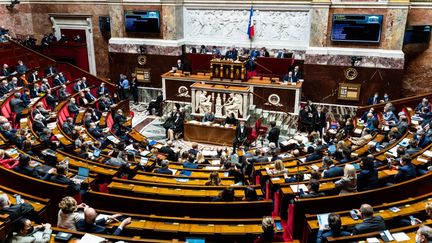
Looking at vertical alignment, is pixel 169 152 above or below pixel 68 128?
below

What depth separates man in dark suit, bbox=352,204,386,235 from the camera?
4980mm

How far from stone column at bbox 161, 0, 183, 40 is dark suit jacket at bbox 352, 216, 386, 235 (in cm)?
1363

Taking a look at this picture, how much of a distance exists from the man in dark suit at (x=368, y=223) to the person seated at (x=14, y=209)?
15.4ft

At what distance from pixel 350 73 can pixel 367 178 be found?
375 inches

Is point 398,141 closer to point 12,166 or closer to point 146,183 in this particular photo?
point 146,183

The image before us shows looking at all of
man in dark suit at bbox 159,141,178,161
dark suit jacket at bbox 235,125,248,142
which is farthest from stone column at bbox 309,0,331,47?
man in dark suit at bbox 159,141,178,161

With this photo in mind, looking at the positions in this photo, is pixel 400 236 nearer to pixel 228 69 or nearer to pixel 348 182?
pixel 348 182

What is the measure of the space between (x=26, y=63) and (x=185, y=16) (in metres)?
7.52

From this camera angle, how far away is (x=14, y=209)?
524cm

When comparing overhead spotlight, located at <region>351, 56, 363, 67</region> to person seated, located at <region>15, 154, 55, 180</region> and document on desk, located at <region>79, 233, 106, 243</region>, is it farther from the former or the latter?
document on desk, located at <region>79, 233, 106, 243</region>

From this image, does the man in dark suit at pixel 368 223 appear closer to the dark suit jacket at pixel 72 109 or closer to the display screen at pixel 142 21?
the dark suit jacket at pixel 72 109

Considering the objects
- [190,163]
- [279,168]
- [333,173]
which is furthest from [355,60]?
[190,163]

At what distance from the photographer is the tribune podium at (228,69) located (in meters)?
14.3

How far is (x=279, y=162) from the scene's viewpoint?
743 cm
